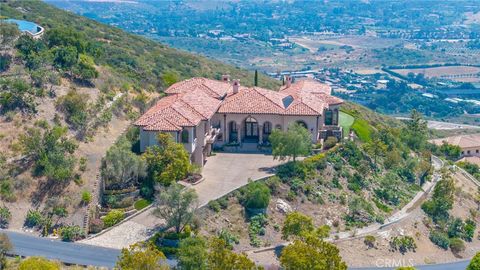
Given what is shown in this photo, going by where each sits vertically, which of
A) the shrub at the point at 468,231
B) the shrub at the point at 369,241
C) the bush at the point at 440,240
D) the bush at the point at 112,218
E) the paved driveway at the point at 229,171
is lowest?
the shrub at the point at 468,231

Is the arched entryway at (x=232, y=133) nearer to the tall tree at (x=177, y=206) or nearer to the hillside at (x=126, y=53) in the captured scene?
the hillside at (x=126, y=53)

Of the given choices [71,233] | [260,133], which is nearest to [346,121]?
[260,133]

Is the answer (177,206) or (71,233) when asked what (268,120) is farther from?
(71,233)

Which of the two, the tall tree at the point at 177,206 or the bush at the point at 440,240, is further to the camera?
the bush at the point at 440,240

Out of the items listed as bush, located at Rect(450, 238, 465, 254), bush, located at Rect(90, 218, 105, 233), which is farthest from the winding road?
bush, located at Rect(450, 238, 465, 254)

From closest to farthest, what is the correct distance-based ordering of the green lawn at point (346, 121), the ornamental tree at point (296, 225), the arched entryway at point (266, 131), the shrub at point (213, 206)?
the ornamental tree at point (296, 225) < the shrub at point (213, 206) < the arched entryway at point (266, 131) < the green lawn at point (346, 121)

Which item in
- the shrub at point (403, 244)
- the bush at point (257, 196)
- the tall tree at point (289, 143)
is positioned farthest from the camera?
the tall tree at point (289, 143)
